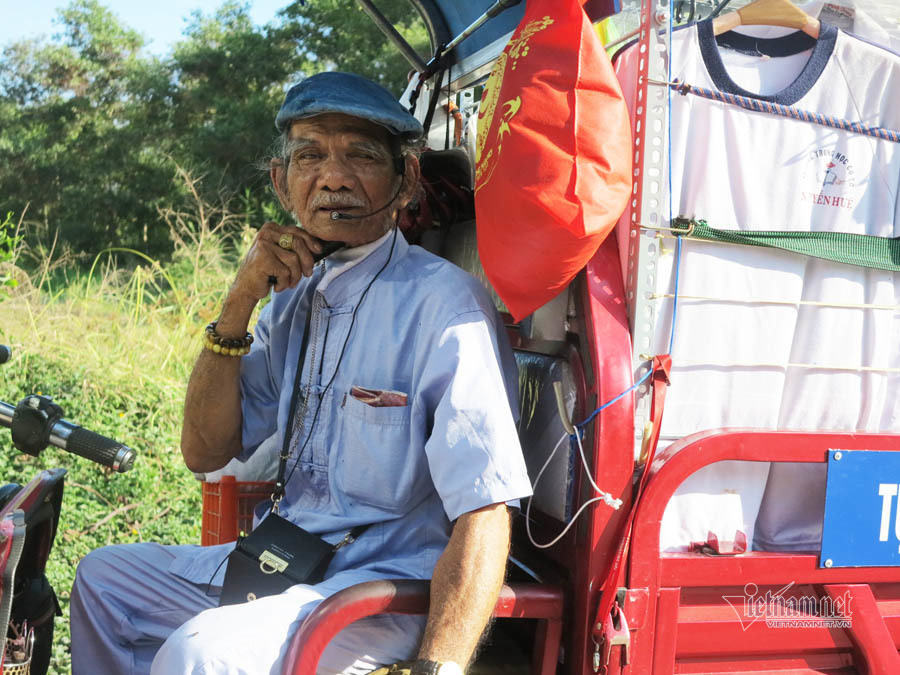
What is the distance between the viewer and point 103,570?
2.21 meters

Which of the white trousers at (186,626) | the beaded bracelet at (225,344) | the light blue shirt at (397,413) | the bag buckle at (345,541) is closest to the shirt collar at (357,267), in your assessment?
the light blue shirt at (397,413)

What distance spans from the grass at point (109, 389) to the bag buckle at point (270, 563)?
1851mm

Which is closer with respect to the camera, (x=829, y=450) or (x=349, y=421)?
(x=829, y=450)

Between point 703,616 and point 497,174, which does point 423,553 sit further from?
point 497,174

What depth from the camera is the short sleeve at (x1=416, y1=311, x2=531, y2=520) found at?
167 centimetres

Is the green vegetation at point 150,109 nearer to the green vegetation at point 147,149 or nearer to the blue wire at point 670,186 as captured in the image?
the green vegetation at point 147,149

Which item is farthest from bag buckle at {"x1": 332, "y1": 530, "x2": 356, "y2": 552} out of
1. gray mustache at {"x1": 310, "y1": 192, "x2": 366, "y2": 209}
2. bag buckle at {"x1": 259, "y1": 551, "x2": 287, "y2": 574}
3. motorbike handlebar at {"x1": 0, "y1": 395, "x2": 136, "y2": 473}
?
gray mustache at {"x1": 310, "y1": 192, "x2": 366, "y2": 209}

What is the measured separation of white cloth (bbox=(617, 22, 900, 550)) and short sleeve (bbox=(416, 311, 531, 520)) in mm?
357

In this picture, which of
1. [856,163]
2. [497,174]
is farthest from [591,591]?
[856,163]

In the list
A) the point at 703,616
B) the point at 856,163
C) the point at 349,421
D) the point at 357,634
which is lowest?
the point at 357,634

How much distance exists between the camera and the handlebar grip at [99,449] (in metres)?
1.54

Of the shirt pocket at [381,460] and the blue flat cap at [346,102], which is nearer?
the shirt pocket at [381,460]

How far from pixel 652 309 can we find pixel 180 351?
4880mm

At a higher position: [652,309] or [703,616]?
[652,309]
